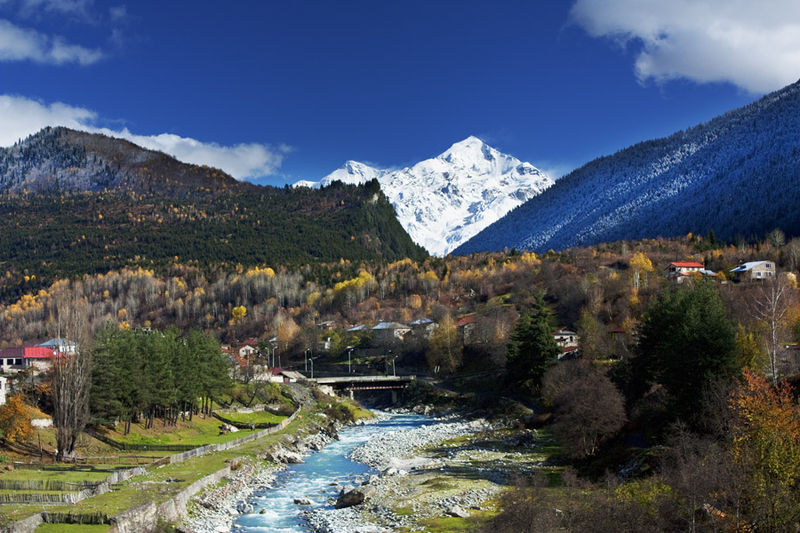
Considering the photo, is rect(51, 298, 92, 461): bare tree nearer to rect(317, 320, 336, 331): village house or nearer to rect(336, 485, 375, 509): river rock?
rect(336, 485, 375, 509): river rock

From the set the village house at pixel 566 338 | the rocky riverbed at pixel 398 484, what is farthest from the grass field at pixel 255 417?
the village house at pixel 566 338

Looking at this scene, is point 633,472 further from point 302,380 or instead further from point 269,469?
point 302,380

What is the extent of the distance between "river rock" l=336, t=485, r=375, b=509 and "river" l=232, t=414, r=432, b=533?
85 cm

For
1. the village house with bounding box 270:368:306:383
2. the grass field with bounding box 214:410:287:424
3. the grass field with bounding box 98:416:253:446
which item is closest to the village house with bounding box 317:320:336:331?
the village house with bounding box 270:368:306:383

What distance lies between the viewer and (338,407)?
308ft

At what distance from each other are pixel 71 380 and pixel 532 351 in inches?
2062

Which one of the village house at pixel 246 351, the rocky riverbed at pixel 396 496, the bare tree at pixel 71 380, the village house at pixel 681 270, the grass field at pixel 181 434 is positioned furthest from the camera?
the village house at pixel 246 351

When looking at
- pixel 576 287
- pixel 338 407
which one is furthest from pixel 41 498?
pixel 576 287

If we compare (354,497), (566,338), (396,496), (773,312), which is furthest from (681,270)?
(354,497)

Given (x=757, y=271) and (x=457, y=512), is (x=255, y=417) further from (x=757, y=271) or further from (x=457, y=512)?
(x=757, y=271)

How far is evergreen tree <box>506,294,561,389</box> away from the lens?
79.2m

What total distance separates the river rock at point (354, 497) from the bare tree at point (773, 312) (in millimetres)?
27592

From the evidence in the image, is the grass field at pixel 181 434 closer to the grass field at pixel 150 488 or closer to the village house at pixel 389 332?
the grass field at pixel 150 488

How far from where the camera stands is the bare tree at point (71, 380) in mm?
45281
